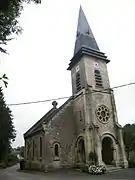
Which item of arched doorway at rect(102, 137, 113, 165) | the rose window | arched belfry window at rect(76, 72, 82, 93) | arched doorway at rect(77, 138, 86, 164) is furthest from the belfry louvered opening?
arched doorway at rect(77, 138, 86, 164)

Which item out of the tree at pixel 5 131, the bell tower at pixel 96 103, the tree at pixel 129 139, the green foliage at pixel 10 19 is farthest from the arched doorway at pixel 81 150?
the green foliage at pixel 10 19

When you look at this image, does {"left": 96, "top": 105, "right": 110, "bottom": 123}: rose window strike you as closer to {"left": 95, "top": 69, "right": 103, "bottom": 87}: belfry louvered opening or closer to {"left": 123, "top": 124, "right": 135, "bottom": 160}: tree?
{"left": 95, "top": 69, "right": 103, "bottom": 87}: belfry louvered opening

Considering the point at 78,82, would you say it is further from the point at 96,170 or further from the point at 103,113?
the point at 96,170

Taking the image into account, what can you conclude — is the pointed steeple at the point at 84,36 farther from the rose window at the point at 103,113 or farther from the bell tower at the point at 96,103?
the rose window at the point at 103,113

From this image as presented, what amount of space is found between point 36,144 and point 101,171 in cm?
1227

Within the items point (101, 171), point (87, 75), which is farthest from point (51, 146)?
point (87, 75)

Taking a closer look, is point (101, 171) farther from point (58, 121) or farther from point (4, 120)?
point (4, 120)

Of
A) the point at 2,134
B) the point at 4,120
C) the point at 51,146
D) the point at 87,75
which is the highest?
the point at 87,75

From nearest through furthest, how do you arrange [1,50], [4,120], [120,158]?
[1,50] < [120,158] < [4,120]

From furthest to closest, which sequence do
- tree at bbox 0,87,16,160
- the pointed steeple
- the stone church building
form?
the pointed steeple, tree at bbox 0,87,16,160, the stone church building

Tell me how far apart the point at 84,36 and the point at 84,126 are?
14.1m

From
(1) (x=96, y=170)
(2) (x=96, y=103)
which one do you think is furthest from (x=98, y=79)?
(1) (x=96, y=170)

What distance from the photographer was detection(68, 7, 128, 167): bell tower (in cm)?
2592

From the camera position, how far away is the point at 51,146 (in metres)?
27.0
